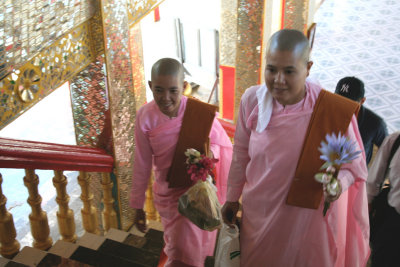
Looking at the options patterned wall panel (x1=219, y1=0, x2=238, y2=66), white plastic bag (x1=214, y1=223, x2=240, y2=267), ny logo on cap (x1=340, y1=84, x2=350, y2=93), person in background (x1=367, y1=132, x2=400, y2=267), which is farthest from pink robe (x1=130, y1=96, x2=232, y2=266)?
patterned wall panel (x1=219, y1=0, x2=238, y2=66)

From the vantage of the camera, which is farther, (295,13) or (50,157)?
(295,13)

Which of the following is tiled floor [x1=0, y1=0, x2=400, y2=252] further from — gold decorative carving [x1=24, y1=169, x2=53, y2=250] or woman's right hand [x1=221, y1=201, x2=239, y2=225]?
woman's right hand [x1=221, y1=201, x2=239, y2=225]

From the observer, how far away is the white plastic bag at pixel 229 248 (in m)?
2.56

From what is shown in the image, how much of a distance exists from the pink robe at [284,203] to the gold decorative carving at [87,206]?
3.41 feet

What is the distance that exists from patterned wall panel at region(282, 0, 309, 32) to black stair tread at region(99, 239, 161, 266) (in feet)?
12.0

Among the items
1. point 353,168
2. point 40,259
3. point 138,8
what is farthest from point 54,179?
point 353,168

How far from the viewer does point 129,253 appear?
9.69 feet

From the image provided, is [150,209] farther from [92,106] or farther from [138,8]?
[138,8]

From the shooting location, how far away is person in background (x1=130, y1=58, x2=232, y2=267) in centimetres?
248

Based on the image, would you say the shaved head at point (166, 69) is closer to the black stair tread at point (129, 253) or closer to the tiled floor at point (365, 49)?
the black stair tread at point (129, 253)

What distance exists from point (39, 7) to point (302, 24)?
13.6 feet

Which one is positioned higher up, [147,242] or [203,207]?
[203,207]

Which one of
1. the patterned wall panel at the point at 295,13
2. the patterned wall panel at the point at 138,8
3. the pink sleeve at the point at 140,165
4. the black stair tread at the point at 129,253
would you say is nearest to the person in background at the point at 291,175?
the pink sleeve at the point at 140,165

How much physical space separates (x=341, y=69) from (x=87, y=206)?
662 centimetres
